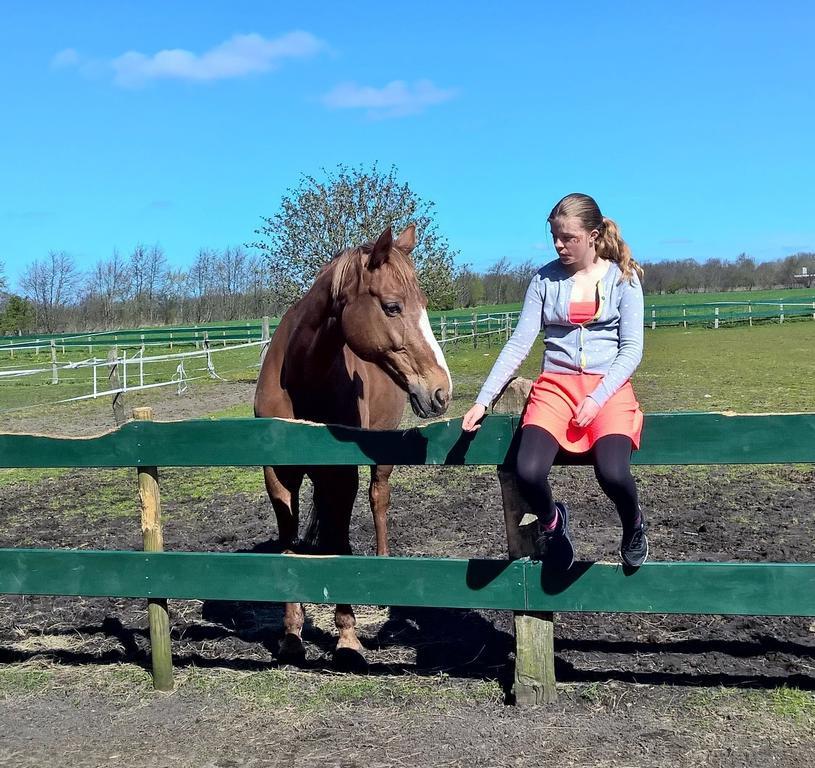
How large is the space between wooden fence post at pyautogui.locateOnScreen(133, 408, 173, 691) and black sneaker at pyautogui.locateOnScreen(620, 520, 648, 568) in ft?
6.92

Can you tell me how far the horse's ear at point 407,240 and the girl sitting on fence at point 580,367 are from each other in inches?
35.7

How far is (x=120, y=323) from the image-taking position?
4988 cm

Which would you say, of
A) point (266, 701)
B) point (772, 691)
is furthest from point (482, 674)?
point (772, 691)

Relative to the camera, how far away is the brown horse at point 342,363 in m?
3.43

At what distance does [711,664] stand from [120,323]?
1984 inches

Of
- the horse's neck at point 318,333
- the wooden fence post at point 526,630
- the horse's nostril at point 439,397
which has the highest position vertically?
the horse's neck at point 318,333

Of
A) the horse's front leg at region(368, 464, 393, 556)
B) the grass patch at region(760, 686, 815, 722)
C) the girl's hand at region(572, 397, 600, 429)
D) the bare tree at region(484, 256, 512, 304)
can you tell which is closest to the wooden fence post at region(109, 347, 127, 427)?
the horse's front leg at region(368, 464, 393, 556)

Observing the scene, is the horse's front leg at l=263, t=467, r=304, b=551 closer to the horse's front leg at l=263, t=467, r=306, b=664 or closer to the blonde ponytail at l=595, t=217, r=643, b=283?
the horse's front leg at l=263, t=467, r=306, b=664

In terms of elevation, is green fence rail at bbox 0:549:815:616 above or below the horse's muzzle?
below

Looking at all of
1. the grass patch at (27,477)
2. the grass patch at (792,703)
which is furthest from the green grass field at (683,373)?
the grass patch at (792,703)

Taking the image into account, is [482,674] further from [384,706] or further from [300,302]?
[300,302]

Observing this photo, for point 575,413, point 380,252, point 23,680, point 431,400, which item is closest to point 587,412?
point 575,413

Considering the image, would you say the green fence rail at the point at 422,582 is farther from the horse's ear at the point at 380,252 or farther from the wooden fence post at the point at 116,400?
the wooden fence post at the point at 116,400

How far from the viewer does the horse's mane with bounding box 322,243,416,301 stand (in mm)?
3539
